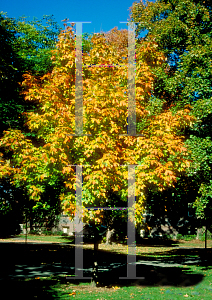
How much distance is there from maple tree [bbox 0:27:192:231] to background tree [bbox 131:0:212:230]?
3.09 metres

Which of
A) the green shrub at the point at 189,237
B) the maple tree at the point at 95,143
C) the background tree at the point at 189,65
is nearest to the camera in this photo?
the maple tree at the point at 95,143

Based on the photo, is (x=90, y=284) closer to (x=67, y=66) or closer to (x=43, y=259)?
(x=43, y=259)

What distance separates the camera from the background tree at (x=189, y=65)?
11188 millimetres

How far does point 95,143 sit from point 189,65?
→ 6.94m

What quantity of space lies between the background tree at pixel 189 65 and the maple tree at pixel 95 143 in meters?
3.09

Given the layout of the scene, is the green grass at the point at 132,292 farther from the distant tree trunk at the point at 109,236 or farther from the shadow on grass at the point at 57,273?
the distant tree trunk at the point at 109,236

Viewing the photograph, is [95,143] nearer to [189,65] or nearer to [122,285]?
[122,285]

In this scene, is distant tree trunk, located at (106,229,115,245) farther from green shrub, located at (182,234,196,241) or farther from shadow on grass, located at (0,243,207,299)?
green shrub, located at (182,234,196,241)

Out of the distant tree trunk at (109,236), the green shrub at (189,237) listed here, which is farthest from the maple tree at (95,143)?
the green shrub at (189,237)

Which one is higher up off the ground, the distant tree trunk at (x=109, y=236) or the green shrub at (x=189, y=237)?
the distant tree trunk at (x=109, y=236)

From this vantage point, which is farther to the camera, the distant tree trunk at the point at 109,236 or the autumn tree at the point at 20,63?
the distant tree trunk at the point at 109,236

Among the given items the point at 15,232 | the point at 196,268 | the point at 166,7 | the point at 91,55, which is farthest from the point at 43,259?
the point at 15,232

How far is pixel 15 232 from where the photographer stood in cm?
2888

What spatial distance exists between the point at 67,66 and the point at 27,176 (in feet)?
11.5
